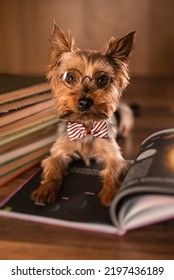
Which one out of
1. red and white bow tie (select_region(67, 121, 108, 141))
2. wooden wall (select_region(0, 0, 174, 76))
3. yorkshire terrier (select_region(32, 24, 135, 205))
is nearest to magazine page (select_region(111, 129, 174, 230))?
yorkshire terrier (select_region(32, 24, 135, 205))

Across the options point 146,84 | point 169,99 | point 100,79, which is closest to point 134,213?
point 100,79

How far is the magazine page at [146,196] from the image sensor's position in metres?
0.72

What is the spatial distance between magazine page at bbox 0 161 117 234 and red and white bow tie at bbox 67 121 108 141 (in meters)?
0.15

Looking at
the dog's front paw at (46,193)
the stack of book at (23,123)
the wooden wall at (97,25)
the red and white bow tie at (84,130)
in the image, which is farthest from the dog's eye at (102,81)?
the wooden wall at (97,25)

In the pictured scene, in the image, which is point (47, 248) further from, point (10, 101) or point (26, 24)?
point (26, 24)

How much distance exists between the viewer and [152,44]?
2.88m

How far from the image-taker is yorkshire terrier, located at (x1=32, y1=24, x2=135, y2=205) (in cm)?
106

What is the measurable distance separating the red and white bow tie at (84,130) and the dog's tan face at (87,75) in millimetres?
48

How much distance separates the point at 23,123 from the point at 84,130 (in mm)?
208

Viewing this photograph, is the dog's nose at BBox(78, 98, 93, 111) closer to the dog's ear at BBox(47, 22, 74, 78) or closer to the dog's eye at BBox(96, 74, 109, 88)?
the dog's eye at BBox(96, 74, 109, 88)

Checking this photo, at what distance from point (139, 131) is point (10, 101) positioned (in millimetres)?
725

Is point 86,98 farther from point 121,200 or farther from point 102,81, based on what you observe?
point 121,200

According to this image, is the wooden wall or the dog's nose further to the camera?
the wooden wall

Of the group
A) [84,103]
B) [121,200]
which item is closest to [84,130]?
[84,103]
